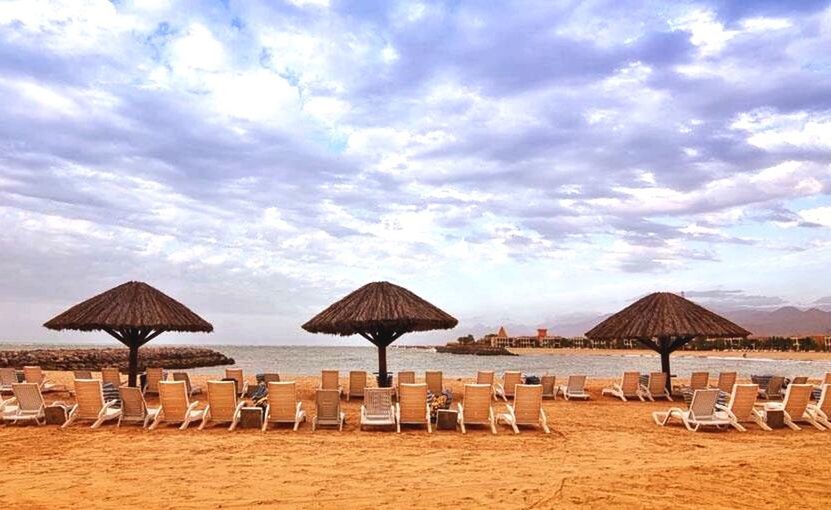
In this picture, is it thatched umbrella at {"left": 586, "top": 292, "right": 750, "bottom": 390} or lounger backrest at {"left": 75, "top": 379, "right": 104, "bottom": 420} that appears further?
thatched umbrella at {"left": 586, "top": 292, "right": 750, "bottom": 390}

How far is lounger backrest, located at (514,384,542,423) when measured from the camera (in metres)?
10.6

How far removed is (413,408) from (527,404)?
74.0 inches

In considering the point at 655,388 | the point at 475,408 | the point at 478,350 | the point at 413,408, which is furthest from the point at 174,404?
the point at 478,350

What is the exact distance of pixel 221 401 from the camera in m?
10.5

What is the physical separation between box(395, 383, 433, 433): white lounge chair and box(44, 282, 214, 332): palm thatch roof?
22.4ft

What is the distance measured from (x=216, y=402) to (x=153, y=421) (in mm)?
1136

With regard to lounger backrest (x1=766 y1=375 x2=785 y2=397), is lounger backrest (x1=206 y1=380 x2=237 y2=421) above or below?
above

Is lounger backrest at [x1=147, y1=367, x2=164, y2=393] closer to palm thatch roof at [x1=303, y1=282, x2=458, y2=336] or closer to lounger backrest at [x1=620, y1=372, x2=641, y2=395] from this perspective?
palm thatch roof at [x1=303, y1=282, x2=458, y2=336]

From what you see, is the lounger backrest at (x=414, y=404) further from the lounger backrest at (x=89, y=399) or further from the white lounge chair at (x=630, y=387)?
the white lounge chair at (x=630, y=387)

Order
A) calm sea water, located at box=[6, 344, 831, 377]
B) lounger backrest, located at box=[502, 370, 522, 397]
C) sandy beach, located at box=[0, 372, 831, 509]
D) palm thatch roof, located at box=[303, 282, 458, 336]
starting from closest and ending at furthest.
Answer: sandy beach, located at box=[0, 372, 831, 509], palm thatch roof, located at box=[303, 282, 458, 336], lounger backrest, located at box=[502, 370, 522, 397], calm sea water, located at box=[6, 344, 831, 377]

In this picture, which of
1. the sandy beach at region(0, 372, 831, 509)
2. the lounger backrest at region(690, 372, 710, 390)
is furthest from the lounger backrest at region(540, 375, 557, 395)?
the sandy beach at region(0, 372, 831, 509)

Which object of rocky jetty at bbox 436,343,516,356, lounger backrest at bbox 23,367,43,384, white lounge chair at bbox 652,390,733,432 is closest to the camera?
white lounge chair at bbox 652,390,733,432

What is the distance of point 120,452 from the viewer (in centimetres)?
854

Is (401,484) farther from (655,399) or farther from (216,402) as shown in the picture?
(655,399)
